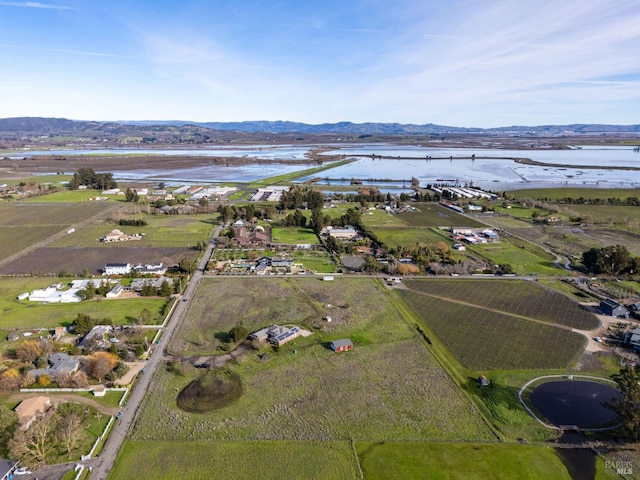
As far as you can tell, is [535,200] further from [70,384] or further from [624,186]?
[70,384]

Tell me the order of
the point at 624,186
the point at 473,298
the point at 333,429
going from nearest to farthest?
the point at 333,429 < the point at 473,298 < the point at 624,186

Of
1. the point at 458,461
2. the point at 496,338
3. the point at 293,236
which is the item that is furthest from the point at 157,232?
the point at 458,461

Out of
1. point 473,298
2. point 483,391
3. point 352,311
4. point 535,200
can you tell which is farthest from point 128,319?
point 535,200

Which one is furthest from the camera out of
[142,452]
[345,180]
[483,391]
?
[345,180]

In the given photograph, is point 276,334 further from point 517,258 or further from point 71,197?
Answer: point 71,197

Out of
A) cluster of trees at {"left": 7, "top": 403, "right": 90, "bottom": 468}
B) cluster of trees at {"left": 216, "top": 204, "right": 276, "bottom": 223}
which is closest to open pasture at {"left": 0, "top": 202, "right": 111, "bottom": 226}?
cluster of trees at {"left": 216, "top": 204, "right": 276, "bottom": 223}

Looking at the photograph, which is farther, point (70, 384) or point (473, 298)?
point (473, 298)
